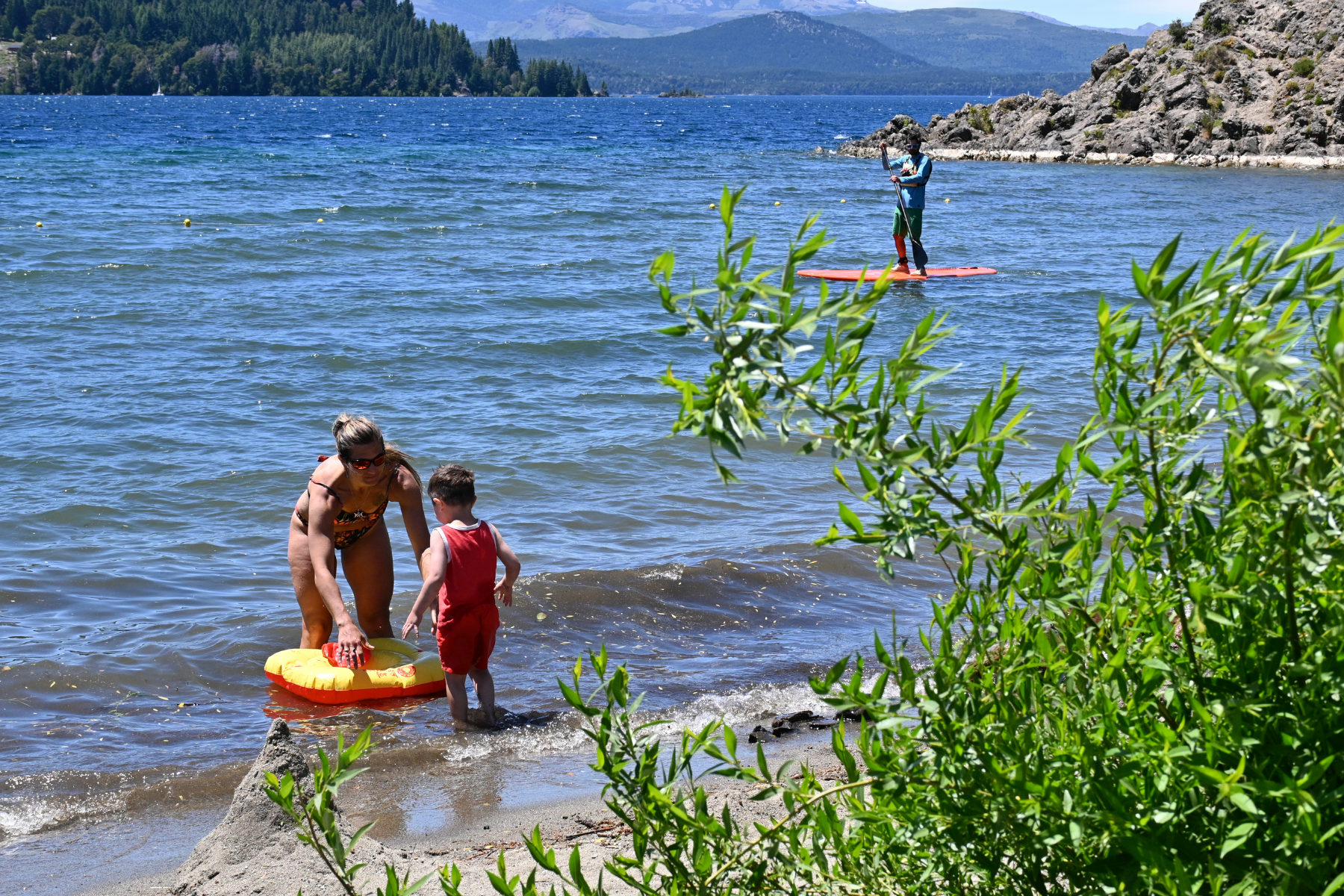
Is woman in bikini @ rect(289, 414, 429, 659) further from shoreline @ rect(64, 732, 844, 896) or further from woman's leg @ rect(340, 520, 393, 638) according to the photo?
shoreline @ rect(64, 732, 844, 896)

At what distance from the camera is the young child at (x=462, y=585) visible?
4.77 m

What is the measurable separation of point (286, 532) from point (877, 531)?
6.62 m

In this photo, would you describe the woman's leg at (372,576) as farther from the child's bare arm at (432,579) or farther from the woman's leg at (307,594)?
the child's bare arm at (432,579)

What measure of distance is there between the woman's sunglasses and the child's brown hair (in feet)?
1.37

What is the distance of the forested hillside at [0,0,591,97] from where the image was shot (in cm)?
13938

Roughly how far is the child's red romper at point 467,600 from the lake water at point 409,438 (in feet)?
1.14

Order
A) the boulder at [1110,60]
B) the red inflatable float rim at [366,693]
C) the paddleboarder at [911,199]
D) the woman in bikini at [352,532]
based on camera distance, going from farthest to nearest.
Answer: the boulder at [1110,60] < the paddleboarder at [911,199] < the red inflatable float rim at [366,693] < the woman in bikini at [352,532]

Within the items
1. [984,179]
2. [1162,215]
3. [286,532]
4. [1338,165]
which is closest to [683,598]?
[286,532]

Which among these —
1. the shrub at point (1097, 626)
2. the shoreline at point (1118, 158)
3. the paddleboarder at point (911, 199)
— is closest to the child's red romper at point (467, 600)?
the shrub at point (1097, 626)

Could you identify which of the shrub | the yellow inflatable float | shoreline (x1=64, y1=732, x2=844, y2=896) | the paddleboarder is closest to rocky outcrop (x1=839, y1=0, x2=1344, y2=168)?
the paddleboarder

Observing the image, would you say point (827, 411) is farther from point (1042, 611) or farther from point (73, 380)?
point (73, 380)

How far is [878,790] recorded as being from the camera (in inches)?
75.4

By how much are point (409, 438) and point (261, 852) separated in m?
6.49

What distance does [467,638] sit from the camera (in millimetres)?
4984
